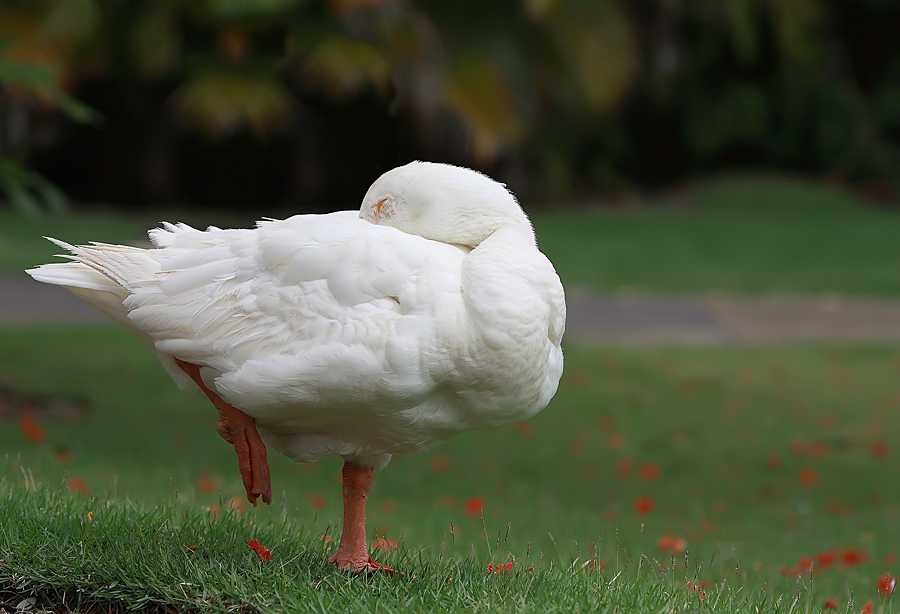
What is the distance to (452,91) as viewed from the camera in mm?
13109

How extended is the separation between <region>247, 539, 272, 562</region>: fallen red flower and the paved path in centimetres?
706

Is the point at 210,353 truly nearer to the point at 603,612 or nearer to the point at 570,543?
the point at 603,612

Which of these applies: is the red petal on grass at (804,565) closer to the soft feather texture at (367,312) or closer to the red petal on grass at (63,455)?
the soft feather texture at (367,312)

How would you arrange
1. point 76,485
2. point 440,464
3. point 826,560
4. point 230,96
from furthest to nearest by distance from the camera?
1. point 230,96
2. point 440,464
3. point 76,485
4. point 826,560

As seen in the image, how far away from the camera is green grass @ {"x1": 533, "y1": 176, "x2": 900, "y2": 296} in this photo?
13.3m

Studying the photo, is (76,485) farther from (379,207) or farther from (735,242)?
(735,242)

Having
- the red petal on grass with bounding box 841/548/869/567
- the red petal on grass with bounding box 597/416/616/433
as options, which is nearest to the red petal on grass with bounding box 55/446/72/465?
the red petal on grass with bounding box 597/416/616/433

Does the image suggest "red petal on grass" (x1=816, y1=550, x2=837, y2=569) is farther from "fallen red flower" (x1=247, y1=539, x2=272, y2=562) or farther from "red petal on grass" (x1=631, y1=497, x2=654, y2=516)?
"fallen red flower" (x1=247, y1=539, x2=272, y2=562)

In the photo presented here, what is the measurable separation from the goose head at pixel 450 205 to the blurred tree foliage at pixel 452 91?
2.63 m

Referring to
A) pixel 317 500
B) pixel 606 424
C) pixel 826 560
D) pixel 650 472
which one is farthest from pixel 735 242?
pixel 826 560

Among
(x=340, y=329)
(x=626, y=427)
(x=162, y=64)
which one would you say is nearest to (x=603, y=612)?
(x=340, y=329)

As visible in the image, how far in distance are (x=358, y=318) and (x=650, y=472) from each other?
440 cm

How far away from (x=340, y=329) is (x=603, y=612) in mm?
1060

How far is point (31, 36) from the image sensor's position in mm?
9938
